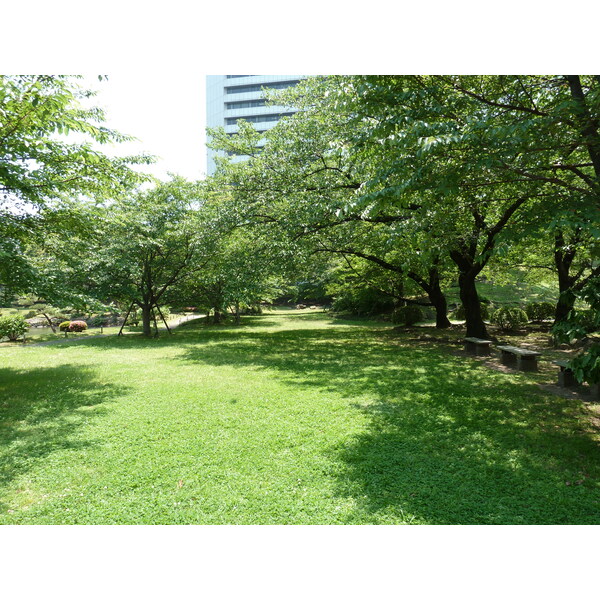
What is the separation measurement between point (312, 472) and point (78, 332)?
61.2 feet

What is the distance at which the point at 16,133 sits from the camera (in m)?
6.10

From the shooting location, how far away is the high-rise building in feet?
192

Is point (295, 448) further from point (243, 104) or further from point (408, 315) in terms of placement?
point (243, 104)

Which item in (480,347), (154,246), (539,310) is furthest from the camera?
Result: (539,310)

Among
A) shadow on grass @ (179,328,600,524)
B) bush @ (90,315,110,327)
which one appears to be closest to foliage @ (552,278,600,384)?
shadow on grass @ (179,328,600,524)

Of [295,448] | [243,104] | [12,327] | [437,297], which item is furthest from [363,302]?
[243,104]

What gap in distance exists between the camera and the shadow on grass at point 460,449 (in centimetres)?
320

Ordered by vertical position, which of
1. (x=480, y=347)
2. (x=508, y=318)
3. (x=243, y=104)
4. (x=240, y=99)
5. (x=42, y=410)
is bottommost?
(x=42, y=410)

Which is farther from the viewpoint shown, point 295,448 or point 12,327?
point 12,327

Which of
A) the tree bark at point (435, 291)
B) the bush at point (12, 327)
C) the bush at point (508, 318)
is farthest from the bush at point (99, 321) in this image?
the bush at point (508, 318)

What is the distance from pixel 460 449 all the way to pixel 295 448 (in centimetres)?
193

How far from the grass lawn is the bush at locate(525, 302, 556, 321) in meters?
9.46

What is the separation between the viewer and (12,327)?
14812 millimetres

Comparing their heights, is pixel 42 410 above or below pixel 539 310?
below
